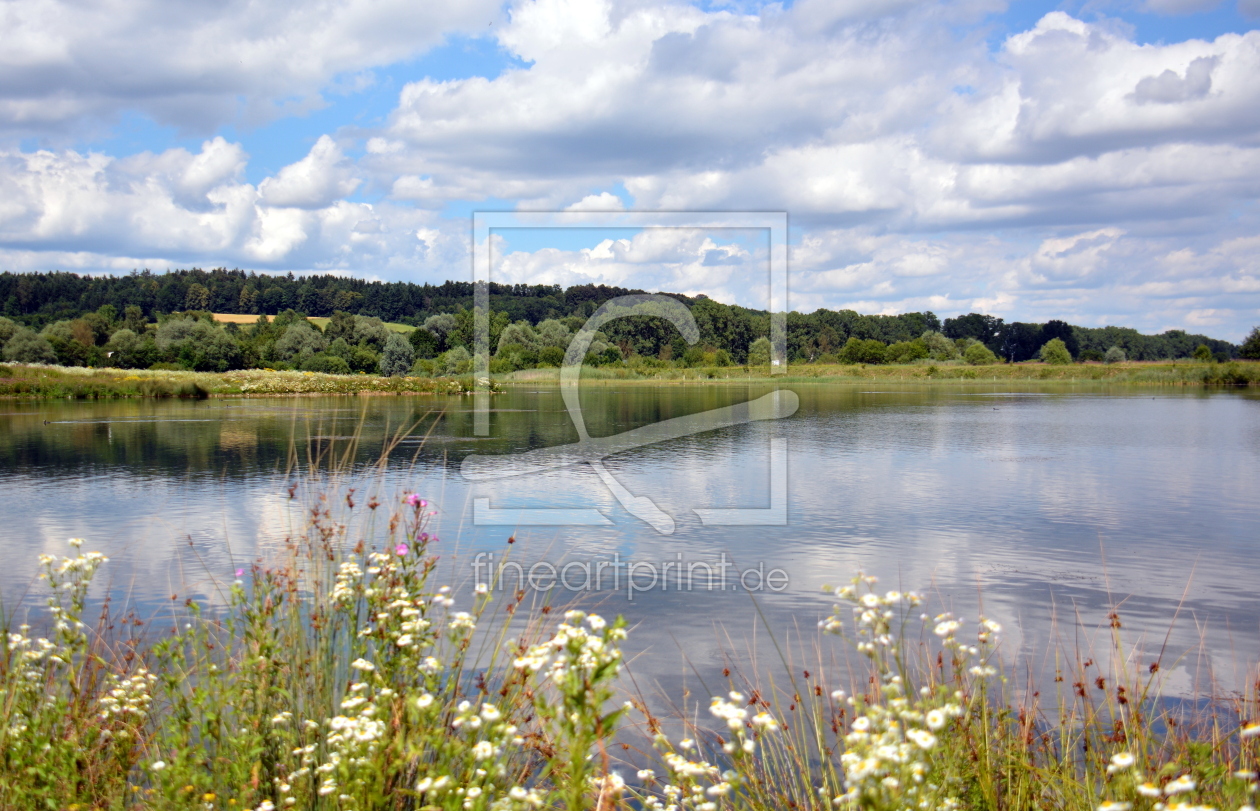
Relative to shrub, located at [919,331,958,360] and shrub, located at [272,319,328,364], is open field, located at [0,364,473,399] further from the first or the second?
shrub, located at [919,331,958,360]

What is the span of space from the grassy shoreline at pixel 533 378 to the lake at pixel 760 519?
857 inches

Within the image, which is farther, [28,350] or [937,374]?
[937,374]

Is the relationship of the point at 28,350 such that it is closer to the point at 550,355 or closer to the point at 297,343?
the point at 297,343

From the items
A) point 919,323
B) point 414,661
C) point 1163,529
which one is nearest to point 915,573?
point 1163,529

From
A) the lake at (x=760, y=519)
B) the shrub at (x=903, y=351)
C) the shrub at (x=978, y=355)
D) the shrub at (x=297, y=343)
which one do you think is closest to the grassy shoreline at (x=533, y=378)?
the shrub at (x=297, y=343)

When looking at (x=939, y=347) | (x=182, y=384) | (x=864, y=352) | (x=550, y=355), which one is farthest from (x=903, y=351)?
(x=182, y=384)

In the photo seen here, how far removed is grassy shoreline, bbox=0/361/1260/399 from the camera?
158ft

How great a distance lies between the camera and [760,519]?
13766 millimetres

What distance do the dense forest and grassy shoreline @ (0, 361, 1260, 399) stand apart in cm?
541

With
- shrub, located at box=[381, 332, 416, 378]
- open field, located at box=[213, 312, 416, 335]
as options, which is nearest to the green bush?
→ shrub, located at box=[381, 332, 416, 378]

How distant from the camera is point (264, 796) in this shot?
4211 millimetres

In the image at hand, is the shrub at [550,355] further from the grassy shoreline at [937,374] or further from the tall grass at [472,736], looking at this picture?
the tall grass at [472,736]

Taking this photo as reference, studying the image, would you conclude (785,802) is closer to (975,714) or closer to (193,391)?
(975,714)

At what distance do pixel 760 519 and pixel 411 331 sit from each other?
94269mm
